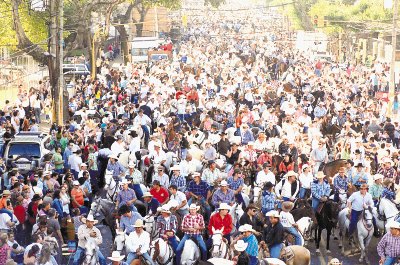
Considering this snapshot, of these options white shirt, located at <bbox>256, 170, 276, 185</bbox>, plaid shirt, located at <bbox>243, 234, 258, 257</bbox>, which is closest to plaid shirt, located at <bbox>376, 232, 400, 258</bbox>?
plaid shirt, located at <bbox>243, 234, 258, 257</bbox>

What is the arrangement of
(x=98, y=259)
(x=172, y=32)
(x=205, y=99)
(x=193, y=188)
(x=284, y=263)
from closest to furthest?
(x=284, y=263), (x=98, y=259), (x=193, y=188), (x=205, y=99), (x=172, y=32)

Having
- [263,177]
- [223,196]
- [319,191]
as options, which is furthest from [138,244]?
[263,177]

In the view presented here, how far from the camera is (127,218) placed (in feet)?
60.1

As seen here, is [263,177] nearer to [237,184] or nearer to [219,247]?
[237,184]

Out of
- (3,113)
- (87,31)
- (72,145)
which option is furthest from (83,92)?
(72,145)

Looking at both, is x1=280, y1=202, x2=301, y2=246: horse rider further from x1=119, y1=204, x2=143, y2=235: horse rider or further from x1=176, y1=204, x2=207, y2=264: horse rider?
x1=119, y1=204, x2=143, y2=235: horse rider

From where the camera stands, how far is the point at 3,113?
33.1m

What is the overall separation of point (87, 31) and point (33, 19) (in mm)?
2753

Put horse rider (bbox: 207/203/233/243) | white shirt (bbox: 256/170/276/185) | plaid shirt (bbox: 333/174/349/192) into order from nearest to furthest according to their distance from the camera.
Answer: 1. horse rider (bbox: 207/203/233/243)
2. plaid shirt (bbox: 333/174/349/192)
3. white shirt (bbox: 256/170/276/185)

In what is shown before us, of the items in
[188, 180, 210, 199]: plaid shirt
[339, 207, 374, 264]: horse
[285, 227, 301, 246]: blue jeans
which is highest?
[188, 180, 210, 199]: plaid shirt

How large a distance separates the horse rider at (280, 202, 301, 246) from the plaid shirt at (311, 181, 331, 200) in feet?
7.90

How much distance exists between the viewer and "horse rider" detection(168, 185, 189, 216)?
65.2ft

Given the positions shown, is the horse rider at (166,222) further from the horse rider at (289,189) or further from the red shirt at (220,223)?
the horse rider at (289,189)

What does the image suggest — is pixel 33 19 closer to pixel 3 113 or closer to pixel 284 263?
pixel 3 113
